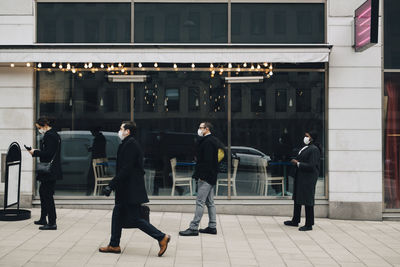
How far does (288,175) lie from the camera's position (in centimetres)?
1183

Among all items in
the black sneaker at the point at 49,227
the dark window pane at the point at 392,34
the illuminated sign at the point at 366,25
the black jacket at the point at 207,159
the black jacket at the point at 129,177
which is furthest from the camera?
the dark window pane at the point at 392,34

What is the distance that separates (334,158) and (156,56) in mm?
4399

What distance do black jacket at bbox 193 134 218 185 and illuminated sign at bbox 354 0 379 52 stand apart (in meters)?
3.64

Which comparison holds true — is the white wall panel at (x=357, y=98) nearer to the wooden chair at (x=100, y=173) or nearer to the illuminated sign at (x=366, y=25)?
the illuminated sign at (x=366, y=25)

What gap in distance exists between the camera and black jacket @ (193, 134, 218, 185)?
358 inches

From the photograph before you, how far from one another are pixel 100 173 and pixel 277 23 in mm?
5168

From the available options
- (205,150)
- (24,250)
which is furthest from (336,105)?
(24,250)

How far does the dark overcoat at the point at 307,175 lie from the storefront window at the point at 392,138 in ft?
8.13

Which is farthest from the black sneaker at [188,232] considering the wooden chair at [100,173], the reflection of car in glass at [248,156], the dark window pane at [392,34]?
the dark window pane at [392,34]

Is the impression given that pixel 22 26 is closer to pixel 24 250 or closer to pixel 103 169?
pixel 103 169

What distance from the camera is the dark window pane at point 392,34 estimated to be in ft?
38.2

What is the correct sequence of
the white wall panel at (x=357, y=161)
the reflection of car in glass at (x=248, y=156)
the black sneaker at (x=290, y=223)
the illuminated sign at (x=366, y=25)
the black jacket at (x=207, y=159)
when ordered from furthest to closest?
the reflection of car in glass at (x=248, y=156), the white wall panel at (x=357, y=161), the black sneaker at (x=290, y=223), the illuminated sign at (x=366, y=25), the black jacket at (x=207, y=159)

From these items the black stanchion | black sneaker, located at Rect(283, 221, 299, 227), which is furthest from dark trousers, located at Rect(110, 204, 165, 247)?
black sneaker, located at Rect(283, 221, 299, 227)

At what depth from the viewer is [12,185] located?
401 inches
